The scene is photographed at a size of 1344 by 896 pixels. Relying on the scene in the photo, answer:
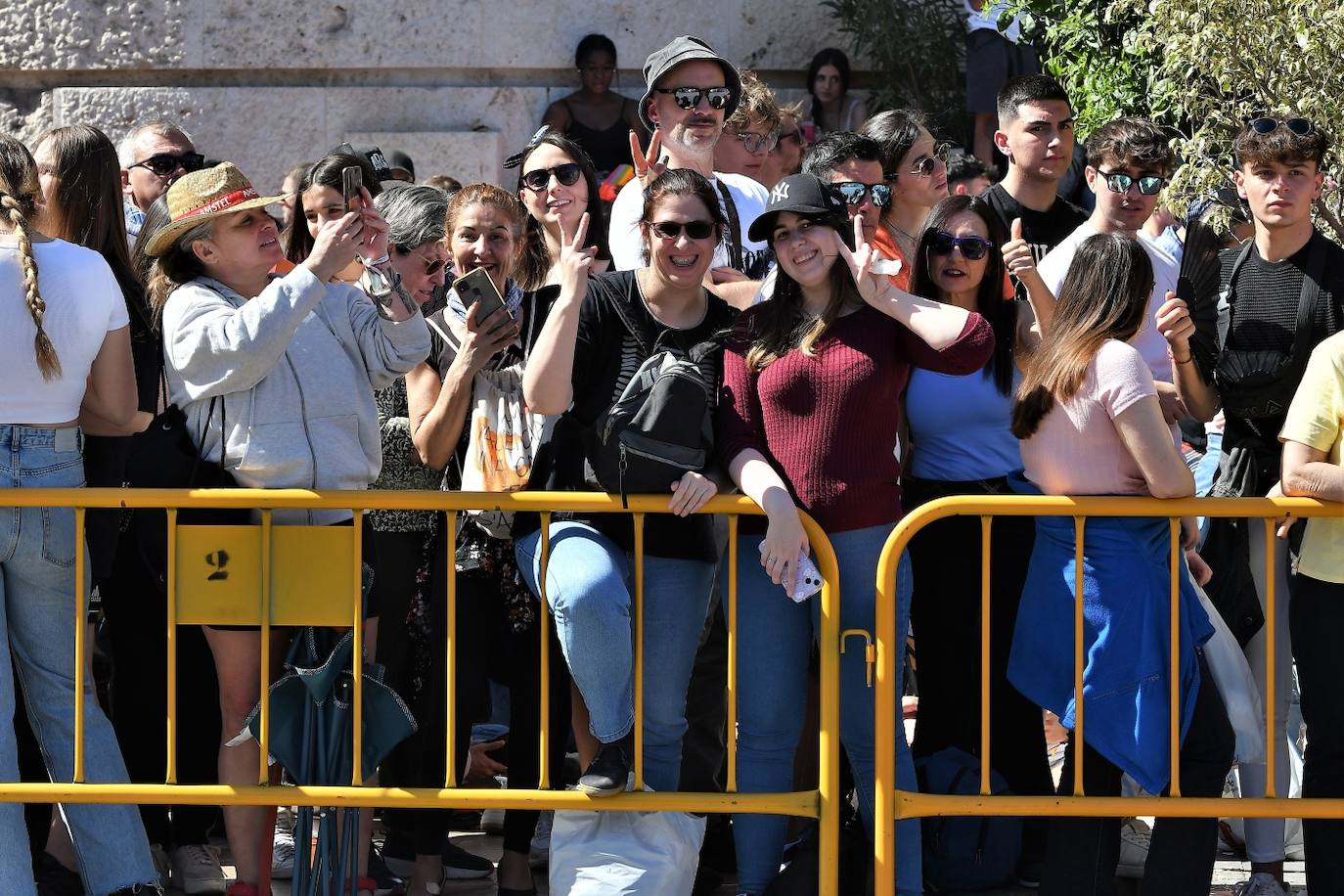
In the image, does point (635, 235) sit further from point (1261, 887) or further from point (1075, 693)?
point (1261, 887)

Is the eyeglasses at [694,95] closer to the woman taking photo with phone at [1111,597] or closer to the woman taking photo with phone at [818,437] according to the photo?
the woman taking photo with phone at [818,437]

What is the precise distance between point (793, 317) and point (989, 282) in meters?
0.76

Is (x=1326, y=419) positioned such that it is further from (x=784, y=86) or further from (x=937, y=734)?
(x=784, y=86)

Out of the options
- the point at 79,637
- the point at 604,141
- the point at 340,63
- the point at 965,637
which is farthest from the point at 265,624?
the point at 340,63

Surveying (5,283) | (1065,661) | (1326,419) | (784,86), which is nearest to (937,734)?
(1065,661)

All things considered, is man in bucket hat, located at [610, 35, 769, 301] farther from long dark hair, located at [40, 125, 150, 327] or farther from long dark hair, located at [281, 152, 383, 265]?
long dark hair, located at [40, 125, 150, 327]

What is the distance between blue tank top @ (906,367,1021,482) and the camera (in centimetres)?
496

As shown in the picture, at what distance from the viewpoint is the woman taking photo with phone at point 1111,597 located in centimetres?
444

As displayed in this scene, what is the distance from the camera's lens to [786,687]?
4543 mm

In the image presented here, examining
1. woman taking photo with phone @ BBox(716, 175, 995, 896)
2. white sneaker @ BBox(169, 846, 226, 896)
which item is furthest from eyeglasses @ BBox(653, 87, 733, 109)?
white sneaker @ BBox(169, 846, 226, 896)

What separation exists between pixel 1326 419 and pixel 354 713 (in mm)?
2585

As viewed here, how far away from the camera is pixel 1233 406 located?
5.14 m

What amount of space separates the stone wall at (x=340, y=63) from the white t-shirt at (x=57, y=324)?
475 cm

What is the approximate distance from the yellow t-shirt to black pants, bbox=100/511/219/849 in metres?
3.00
